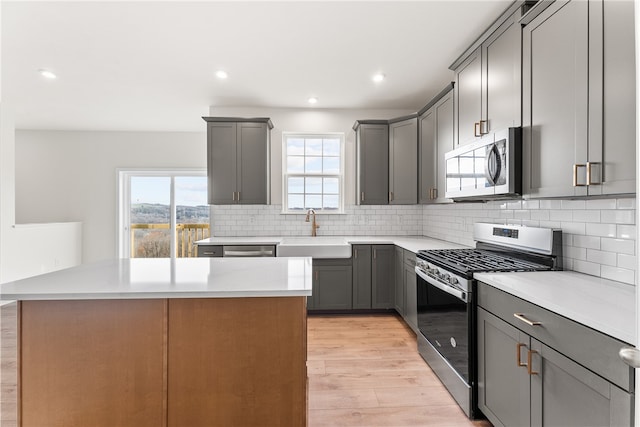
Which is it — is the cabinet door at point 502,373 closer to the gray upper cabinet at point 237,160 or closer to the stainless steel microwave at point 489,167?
the stainless steel microwave at point 489,167

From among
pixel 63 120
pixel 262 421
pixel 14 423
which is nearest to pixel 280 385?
pixel 262 421

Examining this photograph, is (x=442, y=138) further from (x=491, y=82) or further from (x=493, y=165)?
(x=493, y=165)

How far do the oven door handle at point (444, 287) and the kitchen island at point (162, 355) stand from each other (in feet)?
3.49

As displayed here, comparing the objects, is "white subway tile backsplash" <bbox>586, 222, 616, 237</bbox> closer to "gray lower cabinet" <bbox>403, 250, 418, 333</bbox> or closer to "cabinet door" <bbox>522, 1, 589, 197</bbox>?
"cabinet door" <bbox>522, 1, 589, 197</bbox>

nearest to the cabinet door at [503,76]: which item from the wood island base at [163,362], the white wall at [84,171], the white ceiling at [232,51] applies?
the white ceiling at [232,51]

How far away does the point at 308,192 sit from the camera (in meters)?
4.52

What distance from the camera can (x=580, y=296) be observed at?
140 centimetres

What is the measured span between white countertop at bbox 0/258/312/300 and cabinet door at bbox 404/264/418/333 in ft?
5.06

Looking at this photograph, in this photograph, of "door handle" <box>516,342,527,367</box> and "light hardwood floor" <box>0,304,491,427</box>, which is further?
"light hardwood floor" <box>0,304,491,427</box>

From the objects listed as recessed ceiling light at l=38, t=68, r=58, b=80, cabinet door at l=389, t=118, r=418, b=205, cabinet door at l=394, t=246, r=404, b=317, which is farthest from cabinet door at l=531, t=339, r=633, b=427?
recessed ceiling light at l=38, t=68, r=58, b=80

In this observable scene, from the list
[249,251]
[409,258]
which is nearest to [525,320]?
[409,258]

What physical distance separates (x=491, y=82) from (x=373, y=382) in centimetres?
232

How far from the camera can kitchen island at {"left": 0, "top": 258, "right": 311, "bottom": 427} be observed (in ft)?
4.59

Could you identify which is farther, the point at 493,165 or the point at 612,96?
the point at 493,165
